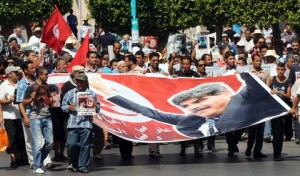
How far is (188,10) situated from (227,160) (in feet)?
57.2

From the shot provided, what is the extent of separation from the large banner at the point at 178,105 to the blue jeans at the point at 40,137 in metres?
1.20

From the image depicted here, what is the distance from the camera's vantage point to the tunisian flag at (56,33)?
26.3 metres

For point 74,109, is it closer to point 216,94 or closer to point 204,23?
A: point 216,94

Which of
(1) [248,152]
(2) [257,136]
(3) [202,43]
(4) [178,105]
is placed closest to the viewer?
(4) [178,105]

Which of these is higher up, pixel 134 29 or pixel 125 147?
pixel 134 29

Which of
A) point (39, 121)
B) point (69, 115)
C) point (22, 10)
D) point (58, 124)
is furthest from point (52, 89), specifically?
point (22, 10)

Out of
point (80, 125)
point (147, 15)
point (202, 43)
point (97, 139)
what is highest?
point (147, 15)

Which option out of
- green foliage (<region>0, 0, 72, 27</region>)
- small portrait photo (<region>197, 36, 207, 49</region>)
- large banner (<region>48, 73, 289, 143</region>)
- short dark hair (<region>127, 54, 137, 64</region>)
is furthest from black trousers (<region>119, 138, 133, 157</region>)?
green foliage (<region>0, 0, 72, 27</region>)

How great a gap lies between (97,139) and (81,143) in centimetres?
180

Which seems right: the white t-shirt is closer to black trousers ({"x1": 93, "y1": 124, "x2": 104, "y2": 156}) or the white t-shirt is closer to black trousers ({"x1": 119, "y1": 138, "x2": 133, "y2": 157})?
black trousers ({"x1": 93, "y1": 124, "x2": 104, "y2": 156})

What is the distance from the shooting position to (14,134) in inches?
756

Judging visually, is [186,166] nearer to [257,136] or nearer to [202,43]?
[257,136]

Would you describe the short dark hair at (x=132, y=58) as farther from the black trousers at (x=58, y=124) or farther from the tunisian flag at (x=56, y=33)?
the tunisian flag at (x=56, y=33)

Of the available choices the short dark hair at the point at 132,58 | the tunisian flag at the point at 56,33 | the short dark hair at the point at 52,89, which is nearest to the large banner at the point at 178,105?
the short dark hair at the point at 52,89
